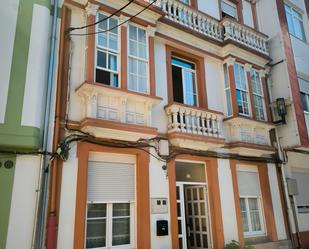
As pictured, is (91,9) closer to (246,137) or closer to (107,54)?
(107,54)

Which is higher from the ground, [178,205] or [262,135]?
[262,135]

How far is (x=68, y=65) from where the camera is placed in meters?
6.39

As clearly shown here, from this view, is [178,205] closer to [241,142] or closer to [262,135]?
[241,142]

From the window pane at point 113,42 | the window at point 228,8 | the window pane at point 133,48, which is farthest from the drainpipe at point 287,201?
the window pane at point 113,42

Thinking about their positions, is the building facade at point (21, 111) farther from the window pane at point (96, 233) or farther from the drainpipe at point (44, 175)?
the window pane at point (96, 233)

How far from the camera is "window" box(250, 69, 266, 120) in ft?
32.0

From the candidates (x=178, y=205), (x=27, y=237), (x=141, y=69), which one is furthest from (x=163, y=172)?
(x=27, y=237)

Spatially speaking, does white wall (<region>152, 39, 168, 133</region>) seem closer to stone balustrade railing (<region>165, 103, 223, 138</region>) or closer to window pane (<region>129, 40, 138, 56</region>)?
stone balustrade railing (<region>165, 103, 223, 138</region>)

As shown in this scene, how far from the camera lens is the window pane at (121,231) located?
20.3 feet

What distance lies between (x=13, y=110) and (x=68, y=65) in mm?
1642

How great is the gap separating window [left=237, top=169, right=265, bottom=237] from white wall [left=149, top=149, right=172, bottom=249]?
2879mm

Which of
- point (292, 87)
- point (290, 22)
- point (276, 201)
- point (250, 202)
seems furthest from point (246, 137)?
point (290, 22)

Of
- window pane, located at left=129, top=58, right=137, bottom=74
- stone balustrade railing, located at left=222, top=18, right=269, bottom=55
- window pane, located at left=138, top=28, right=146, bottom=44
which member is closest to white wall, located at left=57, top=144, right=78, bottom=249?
window pane, located at left=129, top=58, right=137, bottom=74

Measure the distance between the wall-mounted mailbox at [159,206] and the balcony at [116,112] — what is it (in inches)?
60.4
